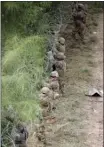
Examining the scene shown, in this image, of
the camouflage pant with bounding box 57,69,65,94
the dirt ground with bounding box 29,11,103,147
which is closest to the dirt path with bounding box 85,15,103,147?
the dirt ground with bounding box 29,11,103,147

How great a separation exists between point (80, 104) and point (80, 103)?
0.03 meters

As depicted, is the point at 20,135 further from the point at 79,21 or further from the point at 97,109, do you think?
the point at 79,21

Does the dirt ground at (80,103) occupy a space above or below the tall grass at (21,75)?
below

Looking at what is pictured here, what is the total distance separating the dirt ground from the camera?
523cm

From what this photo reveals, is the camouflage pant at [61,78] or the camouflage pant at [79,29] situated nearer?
the camouflage pant at [61,78]

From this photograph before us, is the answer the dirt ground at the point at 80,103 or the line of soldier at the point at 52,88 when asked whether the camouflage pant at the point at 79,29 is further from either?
the line of soldier at the point at 52,88

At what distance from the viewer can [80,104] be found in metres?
6.09

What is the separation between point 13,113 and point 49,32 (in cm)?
221

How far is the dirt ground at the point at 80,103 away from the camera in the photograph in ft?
17.2

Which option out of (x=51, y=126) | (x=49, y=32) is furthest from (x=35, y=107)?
(x=49, y=32)

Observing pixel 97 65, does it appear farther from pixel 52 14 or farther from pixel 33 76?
pixel 33 76

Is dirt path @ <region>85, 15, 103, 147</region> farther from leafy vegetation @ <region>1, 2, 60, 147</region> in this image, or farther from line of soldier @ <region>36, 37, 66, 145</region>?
leafy vegetation @ <region>1, 2, 60, 147</region>

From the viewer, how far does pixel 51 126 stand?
5.47 metres

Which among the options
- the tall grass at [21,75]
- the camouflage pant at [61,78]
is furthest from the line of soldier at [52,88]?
the tall grass at [21,75]
